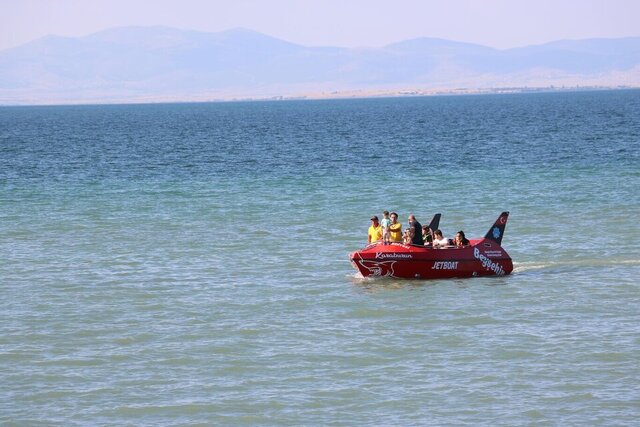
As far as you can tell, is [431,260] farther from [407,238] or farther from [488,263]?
[488,263]

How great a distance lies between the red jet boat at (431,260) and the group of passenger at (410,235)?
0.34 m

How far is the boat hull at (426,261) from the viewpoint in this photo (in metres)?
28.8

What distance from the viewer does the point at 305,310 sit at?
84.8 feet

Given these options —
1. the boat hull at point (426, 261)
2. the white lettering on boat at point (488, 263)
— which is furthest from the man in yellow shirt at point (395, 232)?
the white lettering on boat at point (488, 263)

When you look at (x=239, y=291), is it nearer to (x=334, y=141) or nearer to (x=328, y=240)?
(x=328, y=240)

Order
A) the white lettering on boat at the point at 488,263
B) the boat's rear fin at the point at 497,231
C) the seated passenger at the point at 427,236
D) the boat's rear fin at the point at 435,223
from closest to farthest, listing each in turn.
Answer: the white lettering on boat at the point at 488,263, the boat's rear fin at the point at 497,231, the seated passenger at the point at 427,236, the boat's rear fin at the point at 435,223

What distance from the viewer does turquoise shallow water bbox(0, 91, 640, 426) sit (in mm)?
19172

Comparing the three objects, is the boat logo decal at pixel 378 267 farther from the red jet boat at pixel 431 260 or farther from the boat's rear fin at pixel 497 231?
the boat's rear fin at pixel 497 231

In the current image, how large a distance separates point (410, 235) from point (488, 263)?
2264 mm

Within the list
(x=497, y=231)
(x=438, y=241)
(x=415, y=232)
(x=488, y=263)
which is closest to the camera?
(x=415, y=232)

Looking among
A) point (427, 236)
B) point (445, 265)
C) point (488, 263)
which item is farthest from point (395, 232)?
point (488, 263)

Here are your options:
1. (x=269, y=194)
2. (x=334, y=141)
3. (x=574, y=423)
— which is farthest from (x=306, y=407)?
(x=334, y=141)

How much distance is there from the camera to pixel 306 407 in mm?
18969

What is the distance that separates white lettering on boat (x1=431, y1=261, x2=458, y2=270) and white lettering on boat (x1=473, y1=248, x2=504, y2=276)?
0.63 m
